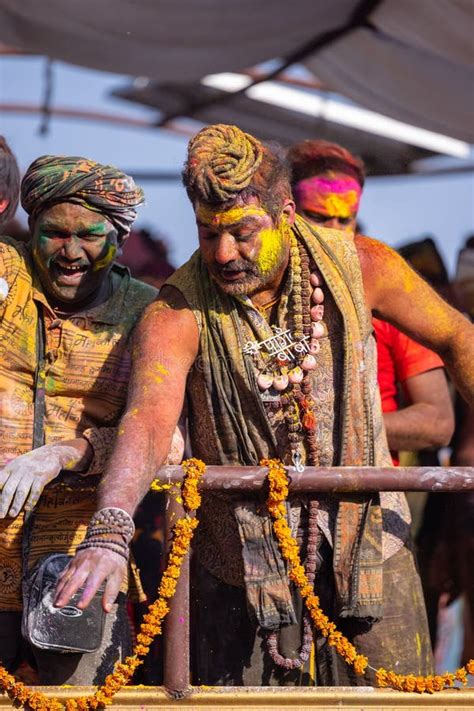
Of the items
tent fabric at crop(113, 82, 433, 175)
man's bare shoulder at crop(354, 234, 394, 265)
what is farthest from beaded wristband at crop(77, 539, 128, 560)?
tent fabric at crop(113, 82, 433, 175)

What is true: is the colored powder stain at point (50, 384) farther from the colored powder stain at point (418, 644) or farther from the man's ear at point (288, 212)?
the colored powder stain at point (418, 644)

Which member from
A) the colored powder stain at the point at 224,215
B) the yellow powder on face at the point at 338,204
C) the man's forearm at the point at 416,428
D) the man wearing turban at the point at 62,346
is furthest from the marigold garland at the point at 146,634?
the yellow powder on face at the point at 338,204

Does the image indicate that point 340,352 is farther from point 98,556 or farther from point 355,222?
point 355,222

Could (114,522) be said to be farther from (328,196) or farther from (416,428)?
(328,196)

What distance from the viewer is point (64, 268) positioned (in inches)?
140

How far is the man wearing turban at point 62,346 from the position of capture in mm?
3436

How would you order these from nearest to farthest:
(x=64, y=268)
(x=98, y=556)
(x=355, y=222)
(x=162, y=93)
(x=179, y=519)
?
(x=98, y=556) → (x=179, y=519) → (x=64, y=268) → (x=355, y=222) → (x=162, y=93)

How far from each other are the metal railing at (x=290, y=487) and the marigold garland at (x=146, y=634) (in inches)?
1.1

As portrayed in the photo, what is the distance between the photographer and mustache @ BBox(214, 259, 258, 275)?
3.35 meters

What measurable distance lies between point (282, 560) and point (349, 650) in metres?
0.30

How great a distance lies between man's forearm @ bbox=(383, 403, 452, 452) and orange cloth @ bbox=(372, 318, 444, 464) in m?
0.11

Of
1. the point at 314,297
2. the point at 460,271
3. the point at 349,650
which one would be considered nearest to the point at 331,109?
the point at 460,271

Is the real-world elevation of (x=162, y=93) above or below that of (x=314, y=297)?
above

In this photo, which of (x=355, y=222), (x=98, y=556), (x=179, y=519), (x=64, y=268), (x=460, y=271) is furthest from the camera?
(x=460, y=271)
